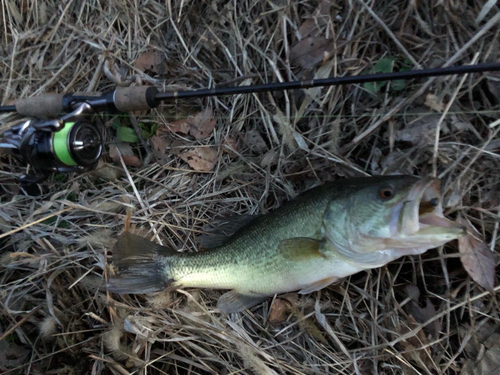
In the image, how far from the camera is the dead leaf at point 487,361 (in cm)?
219

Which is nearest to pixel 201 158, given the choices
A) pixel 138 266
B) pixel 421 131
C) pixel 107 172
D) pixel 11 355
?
pixel 107 172

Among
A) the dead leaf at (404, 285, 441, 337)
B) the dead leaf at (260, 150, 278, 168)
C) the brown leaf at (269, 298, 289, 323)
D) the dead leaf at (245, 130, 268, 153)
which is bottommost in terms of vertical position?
the brown leaf at (269, 298, 289, 323)

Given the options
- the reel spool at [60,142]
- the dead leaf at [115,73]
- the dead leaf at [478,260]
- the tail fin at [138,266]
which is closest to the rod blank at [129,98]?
the reel spool at [60,142]

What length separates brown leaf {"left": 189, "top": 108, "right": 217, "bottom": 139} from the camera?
310 centimetres

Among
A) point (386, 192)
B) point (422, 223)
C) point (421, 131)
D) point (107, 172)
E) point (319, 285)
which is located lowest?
point (319, 285)

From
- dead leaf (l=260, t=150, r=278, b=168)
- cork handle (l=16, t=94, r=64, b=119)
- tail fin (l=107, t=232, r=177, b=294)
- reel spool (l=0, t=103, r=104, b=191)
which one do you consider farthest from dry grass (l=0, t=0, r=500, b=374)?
cork handle (l=16, t=94, r=64, b=119)

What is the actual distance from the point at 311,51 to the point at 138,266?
2198mm

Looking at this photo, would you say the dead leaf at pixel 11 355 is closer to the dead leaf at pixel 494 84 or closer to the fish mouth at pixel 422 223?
the fish mouth at pixel 422 223

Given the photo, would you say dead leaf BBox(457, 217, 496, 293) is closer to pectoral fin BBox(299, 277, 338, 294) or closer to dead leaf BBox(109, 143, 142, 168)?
pectoral fin BBox(299, 277, 338, 294)

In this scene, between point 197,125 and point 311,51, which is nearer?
point 311,51

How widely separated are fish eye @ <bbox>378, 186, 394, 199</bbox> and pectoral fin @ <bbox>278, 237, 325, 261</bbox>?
0.48 metres

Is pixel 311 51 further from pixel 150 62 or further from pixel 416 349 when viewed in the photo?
pixel 416 349

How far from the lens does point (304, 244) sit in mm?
2201

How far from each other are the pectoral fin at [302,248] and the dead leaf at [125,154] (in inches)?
66.5
